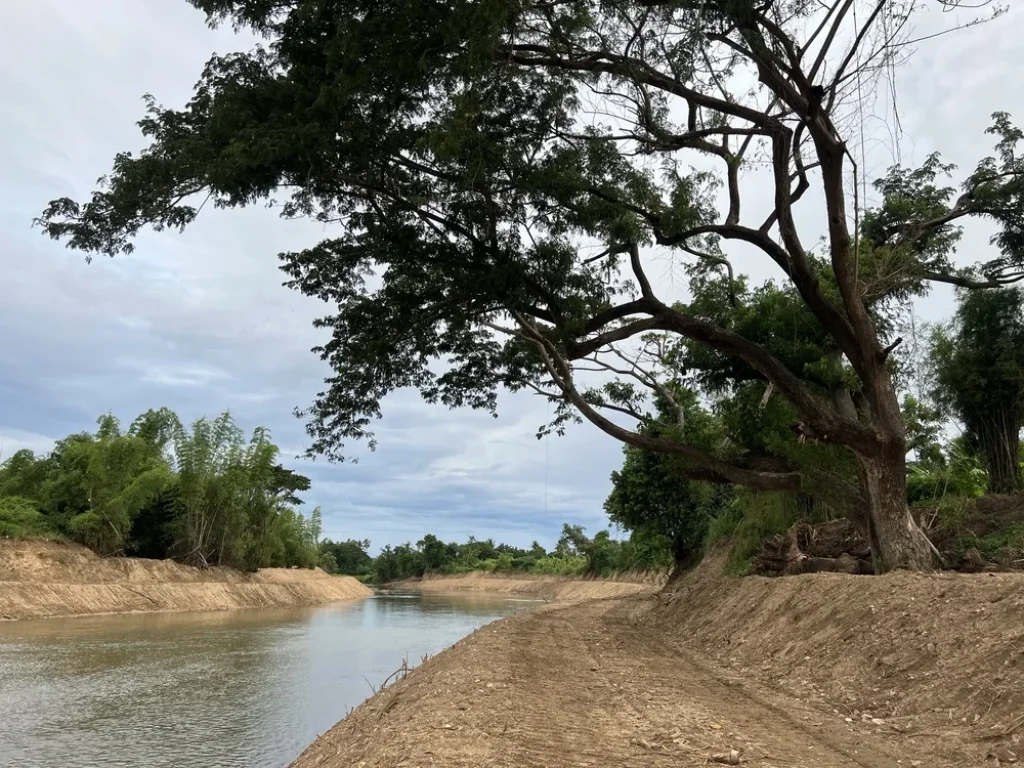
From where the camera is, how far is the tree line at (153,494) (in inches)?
1375

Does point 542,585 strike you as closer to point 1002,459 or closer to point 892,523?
point 1002,459

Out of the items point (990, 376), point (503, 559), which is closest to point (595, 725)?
point (990, 376)

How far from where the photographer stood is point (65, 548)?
33.2 meters

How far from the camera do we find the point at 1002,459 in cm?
1620

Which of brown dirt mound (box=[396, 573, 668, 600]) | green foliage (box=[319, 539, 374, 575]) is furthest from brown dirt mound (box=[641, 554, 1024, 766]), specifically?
green foliage (box=[319, 539, 374, 575])

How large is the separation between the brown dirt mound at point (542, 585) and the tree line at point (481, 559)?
4.24 feet

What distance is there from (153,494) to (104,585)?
679cm

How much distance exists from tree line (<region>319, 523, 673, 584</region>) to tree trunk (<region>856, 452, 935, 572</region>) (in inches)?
1652

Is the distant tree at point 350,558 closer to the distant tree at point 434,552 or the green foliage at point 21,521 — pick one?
the distant tree at point 434,552

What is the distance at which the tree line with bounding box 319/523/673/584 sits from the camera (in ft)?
211

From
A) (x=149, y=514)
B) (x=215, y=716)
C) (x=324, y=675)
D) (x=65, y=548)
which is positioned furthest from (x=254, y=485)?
(x=215, y=716)

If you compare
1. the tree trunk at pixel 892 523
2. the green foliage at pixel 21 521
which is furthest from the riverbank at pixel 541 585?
the green foliage at pixel 21 521

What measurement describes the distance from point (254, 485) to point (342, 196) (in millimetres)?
40138

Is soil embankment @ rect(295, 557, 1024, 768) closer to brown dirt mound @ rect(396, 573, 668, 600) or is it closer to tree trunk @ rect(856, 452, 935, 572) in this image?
tree trunk @ rect(856, 452, 935, 572)
